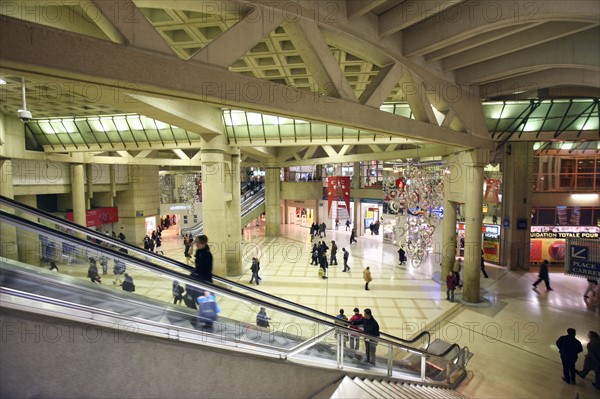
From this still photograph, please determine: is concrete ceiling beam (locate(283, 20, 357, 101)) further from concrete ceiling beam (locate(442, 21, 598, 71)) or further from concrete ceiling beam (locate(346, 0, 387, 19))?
concrete ceiling beam (locate(442, 21, 598, 71))

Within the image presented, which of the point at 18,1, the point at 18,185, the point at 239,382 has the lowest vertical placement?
the point at 239,382

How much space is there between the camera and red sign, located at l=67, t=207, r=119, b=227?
1843 centimetres

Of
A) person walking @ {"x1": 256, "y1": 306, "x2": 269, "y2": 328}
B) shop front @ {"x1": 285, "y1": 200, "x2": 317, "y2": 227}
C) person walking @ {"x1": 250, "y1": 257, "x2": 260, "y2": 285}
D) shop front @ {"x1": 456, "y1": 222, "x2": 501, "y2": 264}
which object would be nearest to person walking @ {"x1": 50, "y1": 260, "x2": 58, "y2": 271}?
person walking @ {"x1": 256, "y1": 306, "x2": 269, "y2": 328}

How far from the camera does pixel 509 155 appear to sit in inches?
585

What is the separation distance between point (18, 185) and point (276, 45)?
1572 centimetres

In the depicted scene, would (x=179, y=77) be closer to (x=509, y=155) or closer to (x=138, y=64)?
(x=138, y=64)

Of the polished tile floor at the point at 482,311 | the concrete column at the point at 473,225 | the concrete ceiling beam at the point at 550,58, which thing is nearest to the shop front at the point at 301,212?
the polished tile floor at the point at 482,311

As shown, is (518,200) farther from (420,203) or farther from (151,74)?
(151,74)

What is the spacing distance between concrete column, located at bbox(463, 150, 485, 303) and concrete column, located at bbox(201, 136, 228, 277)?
8.65 meters

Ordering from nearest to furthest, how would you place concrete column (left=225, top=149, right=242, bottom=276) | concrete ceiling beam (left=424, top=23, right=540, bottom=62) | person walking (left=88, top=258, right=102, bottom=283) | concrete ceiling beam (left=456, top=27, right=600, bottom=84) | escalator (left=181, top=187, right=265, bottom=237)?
person walking (left=88, top=258, right=102, bottom=283) < concrete ceiling beam (left=424, top=23, right=540, bottom=62) < concrete ceiling beam (left=456, top=27, right=600, bottom=84) < concrete column (left=225, top=149, right=242, bottom=276) < escalator (left=181, top=187, right=265, bottom=237)

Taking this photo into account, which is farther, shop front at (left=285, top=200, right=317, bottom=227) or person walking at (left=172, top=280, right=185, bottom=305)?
shop front at (left=285, top=200, right=317, bottom=227)

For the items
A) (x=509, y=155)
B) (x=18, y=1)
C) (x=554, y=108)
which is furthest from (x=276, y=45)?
(x=509, y=155)

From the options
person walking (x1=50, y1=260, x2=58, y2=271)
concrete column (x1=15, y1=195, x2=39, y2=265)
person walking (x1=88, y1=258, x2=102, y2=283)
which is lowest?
person walking (x1=88, y1=258, x2=102, y2=283)

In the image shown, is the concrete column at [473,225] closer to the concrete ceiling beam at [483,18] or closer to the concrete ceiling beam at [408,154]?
the concrete ceiling beam at [408,154]
